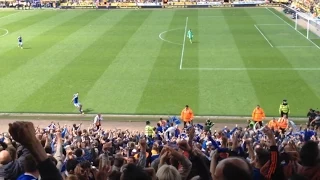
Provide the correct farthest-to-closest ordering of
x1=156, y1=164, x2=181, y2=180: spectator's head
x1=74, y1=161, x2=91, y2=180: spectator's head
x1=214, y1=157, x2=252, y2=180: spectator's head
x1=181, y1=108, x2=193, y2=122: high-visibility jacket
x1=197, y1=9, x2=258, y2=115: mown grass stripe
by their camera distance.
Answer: x1=197, y1=9, x2=258, y2=115: mown grass stripe → x1=181, y1=108, x2=193, y2=122: high-visibility jacket → x1=74, y1=161, x2=91, y2=180: spectator's head → x1=156, y1=164, x2=181, y2=180: spectator's head → x1=214, y1=157, x2=252, y2=180: spectator's head

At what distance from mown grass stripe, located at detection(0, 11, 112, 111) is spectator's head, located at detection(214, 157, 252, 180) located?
23741 millimetres

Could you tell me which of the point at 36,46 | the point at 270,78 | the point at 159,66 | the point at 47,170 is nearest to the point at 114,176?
the point at 47,170

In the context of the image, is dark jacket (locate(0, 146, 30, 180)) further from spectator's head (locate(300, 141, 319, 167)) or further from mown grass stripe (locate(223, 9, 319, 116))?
mown grass stripe (locate(223, 9, 319, 116))

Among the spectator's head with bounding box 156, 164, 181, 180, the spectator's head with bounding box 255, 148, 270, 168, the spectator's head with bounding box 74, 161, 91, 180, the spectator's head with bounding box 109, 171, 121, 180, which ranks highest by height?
the spectator's head with bounding box 156, 164, 181, 180

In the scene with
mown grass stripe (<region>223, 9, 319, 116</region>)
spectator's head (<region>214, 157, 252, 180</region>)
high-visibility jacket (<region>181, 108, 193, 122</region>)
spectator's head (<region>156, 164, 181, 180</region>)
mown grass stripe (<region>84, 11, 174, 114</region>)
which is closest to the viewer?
spectator's head (<region>214, 157, 252, 180</region>)

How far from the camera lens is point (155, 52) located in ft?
130

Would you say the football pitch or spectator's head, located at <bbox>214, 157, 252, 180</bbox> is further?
the football pitch

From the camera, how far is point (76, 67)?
35.4 meters

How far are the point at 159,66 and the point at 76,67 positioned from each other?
19.4 ft

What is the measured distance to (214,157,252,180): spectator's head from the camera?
4645 millimetres

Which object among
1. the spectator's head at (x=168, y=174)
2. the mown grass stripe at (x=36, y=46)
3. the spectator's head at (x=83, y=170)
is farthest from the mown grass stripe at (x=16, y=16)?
the spectator's head at (x=168, y=174)

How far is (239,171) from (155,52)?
35.3 meters

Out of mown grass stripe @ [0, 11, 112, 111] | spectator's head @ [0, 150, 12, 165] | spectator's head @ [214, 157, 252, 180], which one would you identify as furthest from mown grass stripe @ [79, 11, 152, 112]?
spectator's head @ [214, 157, 252, 180]

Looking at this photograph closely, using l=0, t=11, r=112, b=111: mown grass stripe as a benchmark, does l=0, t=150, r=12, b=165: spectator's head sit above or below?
above
